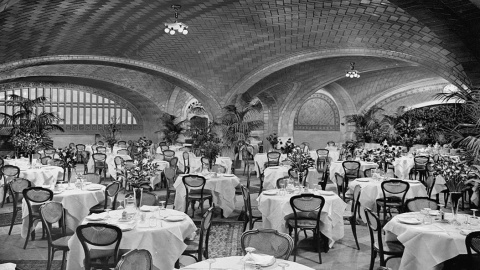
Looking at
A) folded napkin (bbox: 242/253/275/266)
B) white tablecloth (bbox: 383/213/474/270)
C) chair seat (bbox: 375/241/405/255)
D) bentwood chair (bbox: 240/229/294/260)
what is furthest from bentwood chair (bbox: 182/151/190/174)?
folded napkin (bbox: 242/253/275/266)

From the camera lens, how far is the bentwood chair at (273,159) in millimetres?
13080

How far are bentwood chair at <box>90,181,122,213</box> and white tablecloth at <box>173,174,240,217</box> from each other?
1548 mm

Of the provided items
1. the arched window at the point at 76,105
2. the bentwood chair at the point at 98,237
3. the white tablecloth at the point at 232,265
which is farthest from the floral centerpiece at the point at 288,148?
the arched window at the point at 76,105

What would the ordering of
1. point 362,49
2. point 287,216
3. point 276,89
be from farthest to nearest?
point 276,89 < point 362,49 < point 287,216

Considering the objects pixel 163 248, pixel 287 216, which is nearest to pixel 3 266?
pixel 163 248

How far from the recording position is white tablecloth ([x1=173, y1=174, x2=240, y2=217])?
27.9ft

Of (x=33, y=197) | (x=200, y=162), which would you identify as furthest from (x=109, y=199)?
(x=200, y=162)

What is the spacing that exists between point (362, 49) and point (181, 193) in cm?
760

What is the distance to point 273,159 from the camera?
1326cm

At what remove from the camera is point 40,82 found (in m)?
20.0

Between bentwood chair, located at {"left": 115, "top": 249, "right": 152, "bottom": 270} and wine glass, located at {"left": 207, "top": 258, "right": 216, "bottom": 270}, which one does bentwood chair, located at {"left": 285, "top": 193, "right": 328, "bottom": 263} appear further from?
bentwood chair, located at {"left": 115, "top": 249, "right": 152, "bottom": 270}

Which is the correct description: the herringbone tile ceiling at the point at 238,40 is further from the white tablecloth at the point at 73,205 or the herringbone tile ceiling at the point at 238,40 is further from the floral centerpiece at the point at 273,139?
the white tablecloth at the point at 73,205

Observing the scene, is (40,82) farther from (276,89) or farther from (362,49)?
(362,49)

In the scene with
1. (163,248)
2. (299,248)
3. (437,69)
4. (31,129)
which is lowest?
(299,248)
